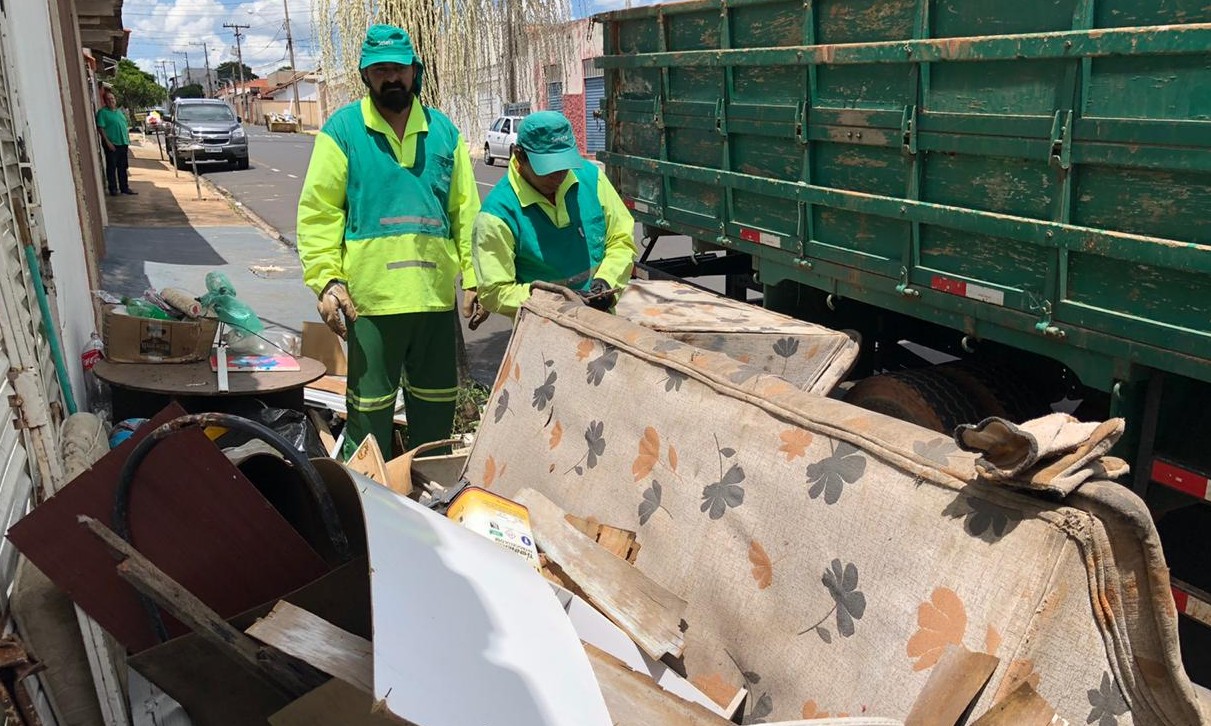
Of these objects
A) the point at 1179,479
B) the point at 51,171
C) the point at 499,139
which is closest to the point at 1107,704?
the point at 1179,479

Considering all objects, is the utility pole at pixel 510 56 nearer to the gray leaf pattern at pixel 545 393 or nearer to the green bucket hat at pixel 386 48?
the green bucket hat at pixel 386 48

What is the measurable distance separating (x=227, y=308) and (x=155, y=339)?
44 centimetres

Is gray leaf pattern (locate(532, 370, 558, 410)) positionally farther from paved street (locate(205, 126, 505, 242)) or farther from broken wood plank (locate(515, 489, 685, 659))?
paved street (locate(205, 126, 505, 242))

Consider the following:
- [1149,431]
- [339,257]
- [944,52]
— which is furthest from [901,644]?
[339,257]

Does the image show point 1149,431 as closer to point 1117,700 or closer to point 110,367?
point 1117,700

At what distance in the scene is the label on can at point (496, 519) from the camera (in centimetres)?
218

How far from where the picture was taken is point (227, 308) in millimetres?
4891

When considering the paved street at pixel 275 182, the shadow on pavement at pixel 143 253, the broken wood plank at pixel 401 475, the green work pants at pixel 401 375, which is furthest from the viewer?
the paved street at pixel 275 182

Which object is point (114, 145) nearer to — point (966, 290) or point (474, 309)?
point (474, 309)

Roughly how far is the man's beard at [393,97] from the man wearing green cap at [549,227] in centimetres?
54

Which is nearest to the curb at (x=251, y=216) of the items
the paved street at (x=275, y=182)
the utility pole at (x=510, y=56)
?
the paved street at (x=275, y=182)

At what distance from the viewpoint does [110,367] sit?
4398mm

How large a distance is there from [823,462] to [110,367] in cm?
367

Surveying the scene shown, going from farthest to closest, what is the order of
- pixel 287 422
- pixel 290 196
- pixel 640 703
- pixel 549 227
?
pixel 290 196, pixel 287 422, pixel 549 227, pixel 640 703
